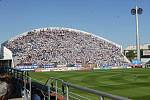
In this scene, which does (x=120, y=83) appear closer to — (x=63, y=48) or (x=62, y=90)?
(x=62, y=90)

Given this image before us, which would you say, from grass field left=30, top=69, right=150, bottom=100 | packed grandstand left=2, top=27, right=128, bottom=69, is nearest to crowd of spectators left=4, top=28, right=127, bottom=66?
packed grandstand left=2, top=27, right=128, bottom=69

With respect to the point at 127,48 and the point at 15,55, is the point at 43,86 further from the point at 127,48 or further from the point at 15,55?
the point at 127,48

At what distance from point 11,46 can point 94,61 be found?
21.7 metres

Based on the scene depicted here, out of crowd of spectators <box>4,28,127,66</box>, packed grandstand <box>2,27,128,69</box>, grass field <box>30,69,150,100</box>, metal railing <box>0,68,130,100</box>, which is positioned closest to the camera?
metal railing <box>0,68,130,100</box>

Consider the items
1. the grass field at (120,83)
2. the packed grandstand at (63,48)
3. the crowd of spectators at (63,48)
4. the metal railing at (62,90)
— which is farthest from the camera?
the crowd of spectators at (63,48)

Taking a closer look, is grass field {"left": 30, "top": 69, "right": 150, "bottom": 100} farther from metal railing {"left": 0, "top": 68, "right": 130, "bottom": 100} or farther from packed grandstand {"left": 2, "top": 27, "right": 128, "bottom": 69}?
packed grandstand {"left": 2, "top": 27, "right": 128, "bottom": 69}

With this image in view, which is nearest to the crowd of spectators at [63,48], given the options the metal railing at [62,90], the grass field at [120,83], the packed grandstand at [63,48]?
the packed grandstand at [63,48]

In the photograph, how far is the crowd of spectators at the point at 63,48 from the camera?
79750mm

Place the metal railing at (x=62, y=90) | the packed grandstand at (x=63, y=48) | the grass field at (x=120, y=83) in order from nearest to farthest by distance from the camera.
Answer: the metal railing at (x=62, y=90), the grass field at (x=120, y=83), the packed grandstand at (x=63, y=48)

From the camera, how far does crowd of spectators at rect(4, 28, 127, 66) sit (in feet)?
262

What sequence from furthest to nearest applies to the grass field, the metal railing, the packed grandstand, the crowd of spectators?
the crowd of spectators → the packed grandstand → the grass field → the metal railing

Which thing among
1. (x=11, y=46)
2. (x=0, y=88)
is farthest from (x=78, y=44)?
(x=0, y=88)

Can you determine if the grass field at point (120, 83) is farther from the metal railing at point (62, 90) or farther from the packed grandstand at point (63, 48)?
the packed grandstand at point (63, 48)

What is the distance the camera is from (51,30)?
91625 mm
